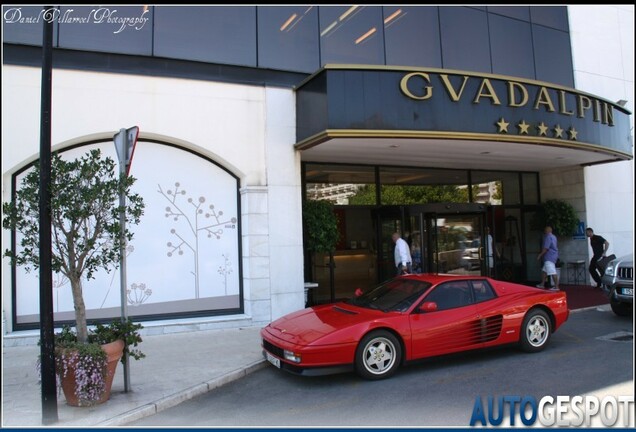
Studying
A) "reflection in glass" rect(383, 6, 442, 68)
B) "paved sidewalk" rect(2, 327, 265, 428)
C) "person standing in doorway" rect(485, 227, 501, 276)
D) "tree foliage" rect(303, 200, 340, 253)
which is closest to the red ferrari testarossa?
"paved sidewalk" rect(2, 327, 265, 428)

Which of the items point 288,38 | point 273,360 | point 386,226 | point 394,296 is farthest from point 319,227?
point 273,360

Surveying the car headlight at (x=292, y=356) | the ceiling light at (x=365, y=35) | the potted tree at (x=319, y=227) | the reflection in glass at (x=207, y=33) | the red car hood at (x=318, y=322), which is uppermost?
the ceiling light at (x=365, y=35)

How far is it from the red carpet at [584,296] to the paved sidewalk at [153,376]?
781 centimetres

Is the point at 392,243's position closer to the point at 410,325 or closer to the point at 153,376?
the point at 410,325

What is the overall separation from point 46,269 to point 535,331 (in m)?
6.65

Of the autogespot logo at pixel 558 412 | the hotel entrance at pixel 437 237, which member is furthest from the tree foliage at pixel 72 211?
the hotel entrance at pixel 437 237

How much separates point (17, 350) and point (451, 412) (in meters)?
6.98

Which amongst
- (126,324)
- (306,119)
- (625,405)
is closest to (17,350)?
(126,324)

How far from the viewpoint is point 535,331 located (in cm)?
739

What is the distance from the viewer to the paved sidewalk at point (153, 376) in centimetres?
521

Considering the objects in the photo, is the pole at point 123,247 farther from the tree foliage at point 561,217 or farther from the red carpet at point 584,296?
the tree foliage at point 561,217

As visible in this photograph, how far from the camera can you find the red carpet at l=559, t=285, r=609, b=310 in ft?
37.9

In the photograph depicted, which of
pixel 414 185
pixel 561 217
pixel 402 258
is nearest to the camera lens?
pixel 402 258

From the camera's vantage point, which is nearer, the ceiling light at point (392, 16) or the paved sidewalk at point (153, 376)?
the paved sidewalk at point (153, 376)
